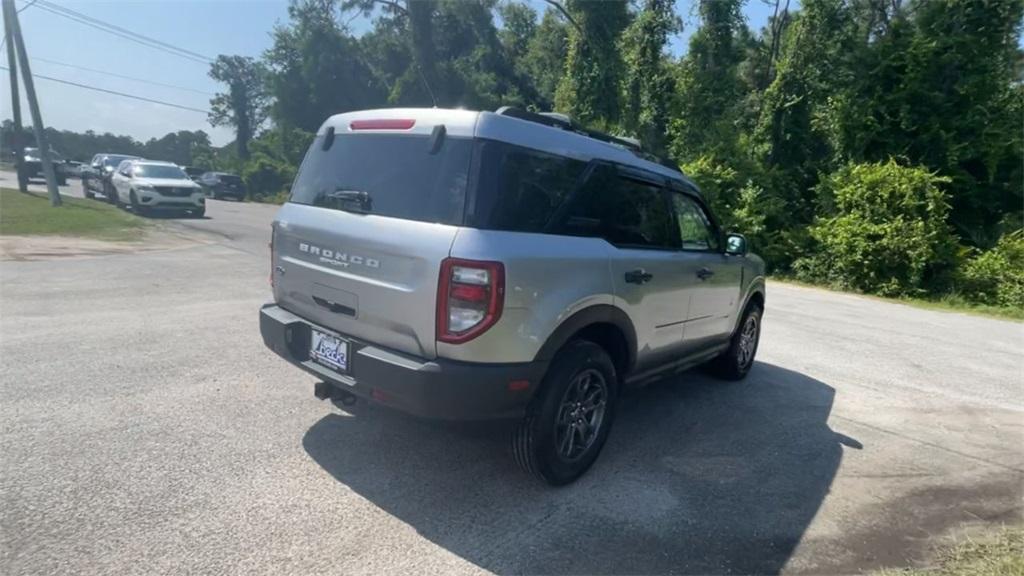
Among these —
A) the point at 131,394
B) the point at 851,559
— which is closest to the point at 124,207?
the point at 131,394

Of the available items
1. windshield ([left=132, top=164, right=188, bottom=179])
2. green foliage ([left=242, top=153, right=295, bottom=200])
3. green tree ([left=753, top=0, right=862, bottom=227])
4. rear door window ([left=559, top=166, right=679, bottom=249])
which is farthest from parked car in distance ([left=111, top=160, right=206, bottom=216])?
green foliage ([left=242, top=153, right=295, bottom=200])

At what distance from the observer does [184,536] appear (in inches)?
108

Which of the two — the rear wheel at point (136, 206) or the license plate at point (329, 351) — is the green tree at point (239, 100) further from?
the license plate at point (329, 351)

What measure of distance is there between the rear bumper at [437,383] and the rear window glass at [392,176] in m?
0.73

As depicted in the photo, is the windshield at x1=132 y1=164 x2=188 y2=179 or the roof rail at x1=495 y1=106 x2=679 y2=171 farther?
the windshield at x1=132 y1=164 x2=188 y2=179

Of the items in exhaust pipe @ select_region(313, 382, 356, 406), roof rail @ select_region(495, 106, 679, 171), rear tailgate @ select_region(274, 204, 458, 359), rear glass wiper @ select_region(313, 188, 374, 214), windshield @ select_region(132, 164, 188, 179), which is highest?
roof rail @ select_region(495, 106, 679, 171)

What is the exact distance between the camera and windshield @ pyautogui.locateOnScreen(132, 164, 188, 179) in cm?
1895

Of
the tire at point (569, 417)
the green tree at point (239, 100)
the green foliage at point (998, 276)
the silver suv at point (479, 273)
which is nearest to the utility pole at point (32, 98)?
the silver suv at point (479, 273)

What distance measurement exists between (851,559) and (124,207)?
2311 centimetres

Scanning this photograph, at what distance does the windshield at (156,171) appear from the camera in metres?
19.0

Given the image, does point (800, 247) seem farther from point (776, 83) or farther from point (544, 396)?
point (544, 396)

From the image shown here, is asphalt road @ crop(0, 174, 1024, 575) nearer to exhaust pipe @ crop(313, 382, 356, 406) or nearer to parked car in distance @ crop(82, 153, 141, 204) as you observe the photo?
exhaust pipe @ crop(313, 382, 356, 406)

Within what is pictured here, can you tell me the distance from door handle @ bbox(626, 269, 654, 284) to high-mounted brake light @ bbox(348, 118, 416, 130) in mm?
1591

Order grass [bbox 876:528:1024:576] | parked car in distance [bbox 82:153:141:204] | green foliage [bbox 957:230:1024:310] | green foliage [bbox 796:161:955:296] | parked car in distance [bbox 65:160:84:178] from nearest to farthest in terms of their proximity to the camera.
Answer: grass [bbox 876:528:1024:576] → green foliage [bbox 957:230:1024:310] → green foliage [bbox 796:161:955:296] → parked car in distance [bbox 82:153:141:204] → parked car in distance [bbox 65:160:84:178]
